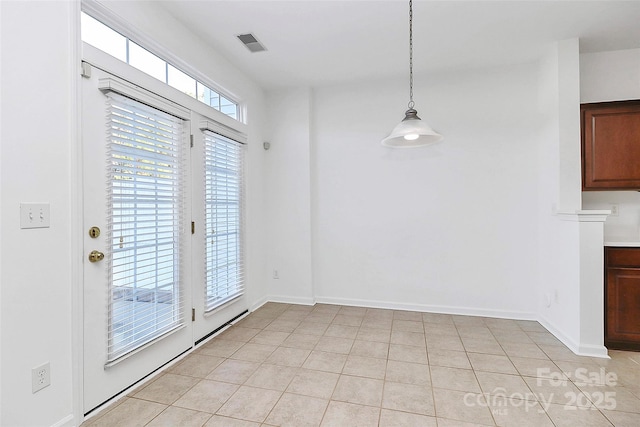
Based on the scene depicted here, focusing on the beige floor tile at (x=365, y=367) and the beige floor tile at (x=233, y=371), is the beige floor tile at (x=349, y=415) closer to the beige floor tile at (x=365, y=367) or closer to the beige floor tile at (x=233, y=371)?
the beige floor tile at (x=365, y=367)

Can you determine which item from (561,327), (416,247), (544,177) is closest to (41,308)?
(416,247)

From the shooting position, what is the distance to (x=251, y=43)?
3.04 meters

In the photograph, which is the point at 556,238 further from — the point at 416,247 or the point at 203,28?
the point at 203,28

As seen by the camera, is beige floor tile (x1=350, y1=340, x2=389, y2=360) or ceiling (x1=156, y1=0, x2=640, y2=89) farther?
beige floor tile (x1=350, y1=340, x2=389, y2=360)

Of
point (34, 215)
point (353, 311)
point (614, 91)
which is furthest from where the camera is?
point (353, 311)

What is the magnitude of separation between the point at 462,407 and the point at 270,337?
5.96 ft

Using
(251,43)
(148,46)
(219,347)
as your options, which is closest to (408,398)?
(219,347)

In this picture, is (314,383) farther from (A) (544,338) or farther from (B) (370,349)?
(A) (544,338)

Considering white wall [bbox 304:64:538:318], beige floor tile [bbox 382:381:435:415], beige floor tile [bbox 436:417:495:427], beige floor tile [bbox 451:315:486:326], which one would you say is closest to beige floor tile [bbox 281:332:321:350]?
beige floor tile [bbox 382:381:435:415]

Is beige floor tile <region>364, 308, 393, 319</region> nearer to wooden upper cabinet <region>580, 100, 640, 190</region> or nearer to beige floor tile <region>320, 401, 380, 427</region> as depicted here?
beige floor tile <region>320, 401, 380, 427</region>

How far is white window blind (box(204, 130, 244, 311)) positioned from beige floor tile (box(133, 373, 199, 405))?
2.41ft

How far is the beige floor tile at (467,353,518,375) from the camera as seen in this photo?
244 cm

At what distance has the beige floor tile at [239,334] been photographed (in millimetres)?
3078

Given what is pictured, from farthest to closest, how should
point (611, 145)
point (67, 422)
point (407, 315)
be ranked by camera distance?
1. point (407, 315)
2. point (611, 145)
3. point (67, 422)
